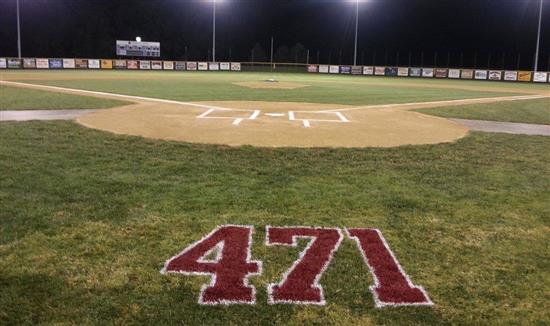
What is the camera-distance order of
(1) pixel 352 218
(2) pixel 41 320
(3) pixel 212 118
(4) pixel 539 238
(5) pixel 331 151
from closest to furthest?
(2) pixel 41 320 < (4) pixel 539 238 < (1) pixel 352 218 < (5) pixel 331 151 < (3) pixel 212 118

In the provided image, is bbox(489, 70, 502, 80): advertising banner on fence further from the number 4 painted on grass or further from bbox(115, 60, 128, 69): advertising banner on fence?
the number 4 painted on grass

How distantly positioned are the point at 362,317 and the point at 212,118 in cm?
1058

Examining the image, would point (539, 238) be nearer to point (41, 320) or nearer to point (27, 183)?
point (41, 320)

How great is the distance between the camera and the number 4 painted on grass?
A: 3887 millimetres

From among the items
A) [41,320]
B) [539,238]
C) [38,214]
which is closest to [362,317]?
[41,320]

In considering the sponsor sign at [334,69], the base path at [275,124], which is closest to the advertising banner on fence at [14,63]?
the sponsor sign at [334,69]

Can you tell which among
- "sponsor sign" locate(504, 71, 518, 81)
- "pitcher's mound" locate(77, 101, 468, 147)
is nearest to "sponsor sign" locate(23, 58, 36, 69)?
"pitcher's mound" locate(77, 101, 468, 147)

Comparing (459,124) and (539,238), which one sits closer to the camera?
(539,238)

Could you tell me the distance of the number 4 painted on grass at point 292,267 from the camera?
389 cm

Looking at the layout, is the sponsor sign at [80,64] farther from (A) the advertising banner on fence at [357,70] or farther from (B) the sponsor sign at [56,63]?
(A) the advertising banner on fence at [357,70]

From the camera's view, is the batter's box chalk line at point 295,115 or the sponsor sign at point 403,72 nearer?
the batter's box chalk line at point 295,115

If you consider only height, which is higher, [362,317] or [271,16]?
[271,16]

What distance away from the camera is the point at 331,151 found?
957 cm

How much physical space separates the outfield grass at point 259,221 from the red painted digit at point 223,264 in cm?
12
